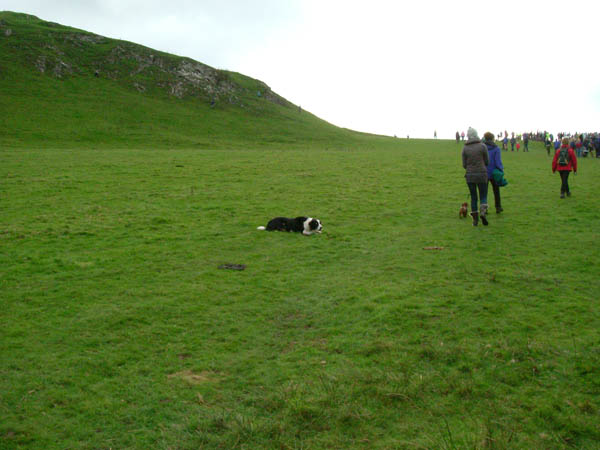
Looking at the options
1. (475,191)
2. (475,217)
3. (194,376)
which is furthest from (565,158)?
(194,376)

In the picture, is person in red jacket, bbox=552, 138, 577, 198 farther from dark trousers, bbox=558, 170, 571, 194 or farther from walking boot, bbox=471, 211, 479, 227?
walking boot, bbox=471, 211, 479, 227

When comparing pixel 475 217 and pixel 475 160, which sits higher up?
pixel 475 160

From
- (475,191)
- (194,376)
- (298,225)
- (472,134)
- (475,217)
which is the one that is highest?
(472,134)

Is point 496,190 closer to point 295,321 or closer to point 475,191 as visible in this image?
point 475,191

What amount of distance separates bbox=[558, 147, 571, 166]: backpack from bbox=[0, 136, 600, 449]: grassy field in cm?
257

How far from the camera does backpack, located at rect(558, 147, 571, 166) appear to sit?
21500mm

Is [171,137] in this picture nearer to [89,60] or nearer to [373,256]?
[89,60]

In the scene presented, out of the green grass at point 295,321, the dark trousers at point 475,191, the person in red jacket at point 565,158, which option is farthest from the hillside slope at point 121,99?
the dark trousers at point 475,191

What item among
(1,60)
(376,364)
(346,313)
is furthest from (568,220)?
(1,60)

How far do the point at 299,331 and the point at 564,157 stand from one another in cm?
1818

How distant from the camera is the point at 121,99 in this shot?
69000 millimetres

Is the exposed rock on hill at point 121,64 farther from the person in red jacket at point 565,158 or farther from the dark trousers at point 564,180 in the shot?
the person in red jacket at point 565,158

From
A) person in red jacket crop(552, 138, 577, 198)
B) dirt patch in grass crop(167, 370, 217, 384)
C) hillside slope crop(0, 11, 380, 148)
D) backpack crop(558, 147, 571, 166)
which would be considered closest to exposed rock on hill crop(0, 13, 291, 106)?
hillside slope crop(0, 11, 380, 148)

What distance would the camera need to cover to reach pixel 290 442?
540cm
